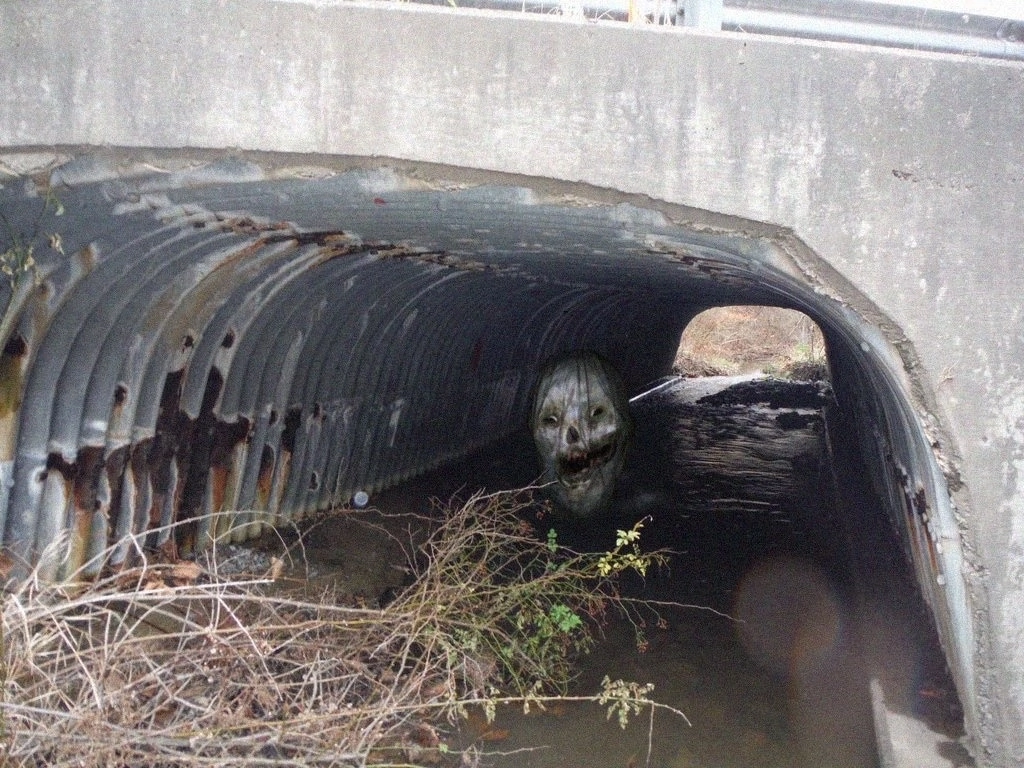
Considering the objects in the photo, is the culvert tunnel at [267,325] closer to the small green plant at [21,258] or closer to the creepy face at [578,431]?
the small green plant at [21,258]

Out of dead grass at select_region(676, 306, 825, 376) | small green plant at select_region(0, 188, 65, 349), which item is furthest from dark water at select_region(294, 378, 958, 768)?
dead grass at select_region(676, 306, 825, 376)

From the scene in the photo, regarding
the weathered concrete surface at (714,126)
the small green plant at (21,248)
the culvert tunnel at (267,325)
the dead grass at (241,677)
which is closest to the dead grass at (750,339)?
the culvert tunnel at (267,325)

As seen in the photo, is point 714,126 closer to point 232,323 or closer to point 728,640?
point 232,323

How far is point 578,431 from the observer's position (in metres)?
7.98

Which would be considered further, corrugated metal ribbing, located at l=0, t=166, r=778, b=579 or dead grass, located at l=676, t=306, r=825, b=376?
dead grass, located at l=676, t=306, r=825, b=376

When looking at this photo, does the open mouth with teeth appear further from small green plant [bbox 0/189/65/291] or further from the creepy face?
small green plant [bbox 0/189/65/291]

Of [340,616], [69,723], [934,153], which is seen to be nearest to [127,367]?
[340,616]

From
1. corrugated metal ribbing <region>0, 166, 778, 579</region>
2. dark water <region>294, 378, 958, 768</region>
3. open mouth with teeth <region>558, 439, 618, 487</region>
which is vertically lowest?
dark water <region>294, 378, 958, 768</region>

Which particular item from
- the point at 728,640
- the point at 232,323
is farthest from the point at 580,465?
the point at 232,323

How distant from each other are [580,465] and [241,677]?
180 inches

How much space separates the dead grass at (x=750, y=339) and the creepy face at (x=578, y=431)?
54.9ft

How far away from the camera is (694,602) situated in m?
6.46

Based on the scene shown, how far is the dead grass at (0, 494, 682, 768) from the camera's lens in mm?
3107

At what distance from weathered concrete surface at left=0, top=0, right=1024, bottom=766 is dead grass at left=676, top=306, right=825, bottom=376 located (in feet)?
69.6
